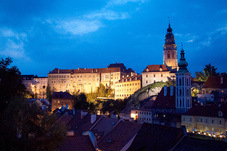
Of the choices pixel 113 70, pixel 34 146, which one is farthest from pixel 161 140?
pixel 113 70

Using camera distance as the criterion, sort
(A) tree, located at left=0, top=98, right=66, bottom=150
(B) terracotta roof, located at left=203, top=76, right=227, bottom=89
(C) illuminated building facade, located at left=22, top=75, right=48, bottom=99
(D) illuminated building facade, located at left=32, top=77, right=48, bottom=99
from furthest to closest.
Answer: (D) illuminated building facade, located at left=32, top=77, right=48, bottom=99, (C) illuminated building facade, located at left=22, top=75, right=48, bottom=99, (B) terracotta roof, located at left=203, top=76, right=227, bottom=89, (A) tree, located at left=0, top=98, right=66, bottom=150

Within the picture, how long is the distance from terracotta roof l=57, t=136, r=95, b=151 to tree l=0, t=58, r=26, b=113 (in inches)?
334

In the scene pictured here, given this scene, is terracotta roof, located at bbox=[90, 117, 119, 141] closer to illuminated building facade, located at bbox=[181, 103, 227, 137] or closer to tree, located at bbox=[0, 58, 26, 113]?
tree, located at bbox=[0, 58, 26, 113]

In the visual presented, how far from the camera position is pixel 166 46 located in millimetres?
96562

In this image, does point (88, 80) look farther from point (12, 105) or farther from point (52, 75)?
point (12, 105)

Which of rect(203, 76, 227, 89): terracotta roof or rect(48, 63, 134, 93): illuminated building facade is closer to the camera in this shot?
rect(203, 76, 227, 89): terracotta roof

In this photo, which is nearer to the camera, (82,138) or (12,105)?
(12,105)

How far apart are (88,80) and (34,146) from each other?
113 meters

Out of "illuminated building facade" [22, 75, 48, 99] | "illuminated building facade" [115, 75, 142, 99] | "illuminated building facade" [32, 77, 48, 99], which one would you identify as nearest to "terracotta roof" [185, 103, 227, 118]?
"illuminated building facade" [115, 75, 142, 99]

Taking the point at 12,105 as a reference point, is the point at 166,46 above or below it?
above

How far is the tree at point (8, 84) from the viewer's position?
25506 mm

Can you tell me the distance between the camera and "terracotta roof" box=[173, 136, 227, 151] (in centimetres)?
1738

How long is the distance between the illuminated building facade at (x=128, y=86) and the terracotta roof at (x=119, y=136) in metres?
67.4

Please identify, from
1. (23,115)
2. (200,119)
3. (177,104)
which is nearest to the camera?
(23,115)
